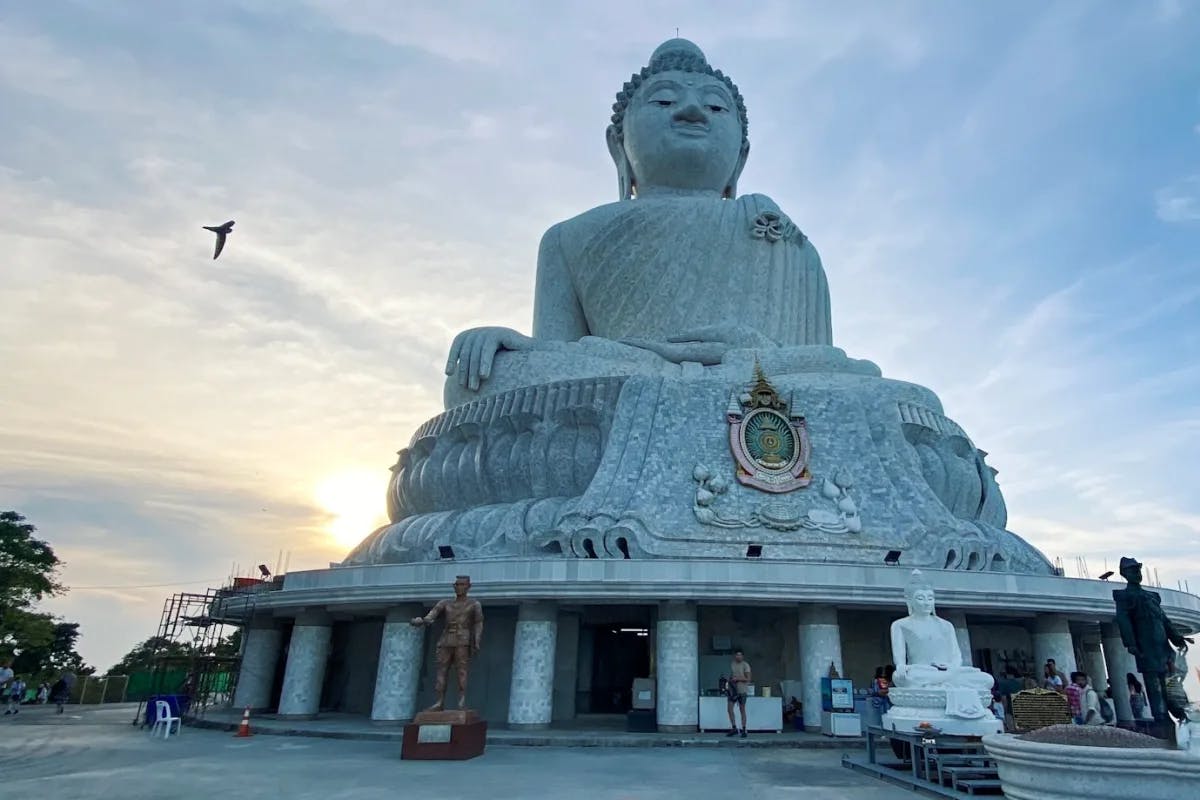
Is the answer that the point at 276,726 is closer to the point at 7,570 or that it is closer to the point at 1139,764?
the point at 1139,764

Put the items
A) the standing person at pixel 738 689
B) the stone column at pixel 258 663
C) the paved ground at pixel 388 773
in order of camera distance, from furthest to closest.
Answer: the stone column at pixel 258 663 → the standing person at pixel 738 689 → the paved ground at pixel 388 773

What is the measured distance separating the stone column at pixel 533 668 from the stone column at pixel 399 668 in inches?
55.6

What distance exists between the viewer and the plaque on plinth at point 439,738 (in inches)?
273

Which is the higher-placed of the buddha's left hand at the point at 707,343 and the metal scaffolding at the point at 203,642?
the buddha's left hand at the point at 707,343

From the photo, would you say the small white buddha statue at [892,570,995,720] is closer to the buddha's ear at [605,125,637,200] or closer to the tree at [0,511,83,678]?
the buddha's ear at [605,125,637,200]

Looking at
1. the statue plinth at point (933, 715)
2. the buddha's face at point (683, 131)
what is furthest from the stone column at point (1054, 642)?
the buddha's face at point (683, 131)

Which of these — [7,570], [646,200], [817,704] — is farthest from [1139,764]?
[7,570]

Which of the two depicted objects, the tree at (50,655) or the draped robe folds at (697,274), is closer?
the draped robe folds at (697,274)

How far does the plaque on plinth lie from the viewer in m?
6.93

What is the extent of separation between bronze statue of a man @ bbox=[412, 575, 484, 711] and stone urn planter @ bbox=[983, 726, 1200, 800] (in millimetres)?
4688

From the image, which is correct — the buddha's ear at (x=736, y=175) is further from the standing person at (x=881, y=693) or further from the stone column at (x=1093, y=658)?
the standing person at (x=881, y=693)

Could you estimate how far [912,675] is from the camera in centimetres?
711

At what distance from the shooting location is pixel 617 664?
11781 mm

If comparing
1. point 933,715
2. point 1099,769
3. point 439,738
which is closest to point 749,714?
point 933,715
